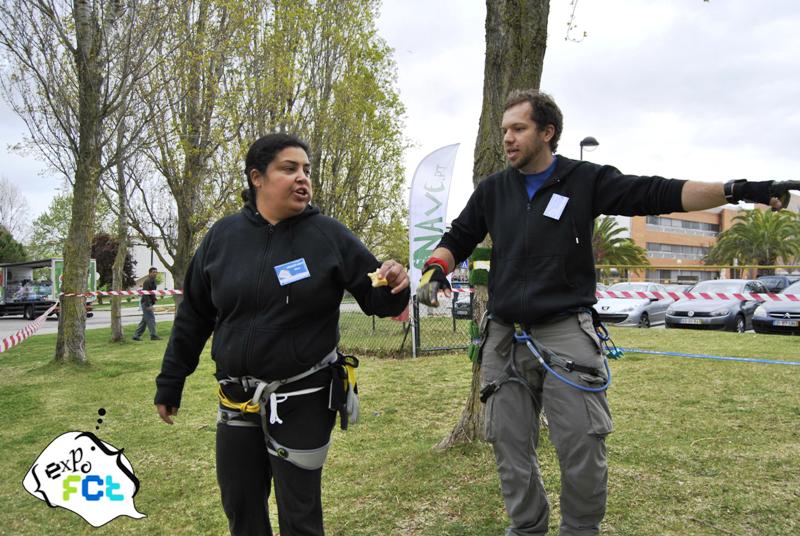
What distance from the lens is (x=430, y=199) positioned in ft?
33.0

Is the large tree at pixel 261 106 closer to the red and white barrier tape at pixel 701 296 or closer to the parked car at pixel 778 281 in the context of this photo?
the red and white barrier tape at pixel 701 296

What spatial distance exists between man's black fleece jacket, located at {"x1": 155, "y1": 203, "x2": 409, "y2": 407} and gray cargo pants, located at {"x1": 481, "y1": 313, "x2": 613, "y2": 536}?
0.64 metres

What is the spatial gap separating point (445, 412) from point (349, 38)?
520 inches

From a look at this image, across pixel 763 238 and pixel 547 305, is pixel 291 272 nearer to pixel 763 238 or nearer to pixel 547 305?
pixel 547 305

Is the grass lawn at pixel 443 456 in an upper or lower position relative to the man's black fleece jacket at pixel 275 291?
lower

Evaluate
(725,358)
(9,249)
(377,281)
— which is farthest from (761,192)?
(9,249)

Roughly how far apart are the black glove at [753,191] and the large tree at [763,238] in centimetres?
5743

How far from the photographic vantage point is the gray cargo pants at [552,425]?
8.17ft

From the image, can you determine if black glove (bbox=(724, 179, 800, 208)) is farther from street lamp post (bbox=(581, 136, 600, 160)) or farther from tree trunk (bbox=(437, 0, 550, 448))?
street lamp post (bbox=(581, 136, 600, 160))

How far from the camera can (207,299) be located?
2748mm

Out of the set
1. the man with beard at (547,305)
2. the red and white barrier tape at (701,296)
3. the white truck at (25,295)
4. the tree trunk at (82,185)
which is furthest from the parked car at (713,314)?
the white truck at (25,295)

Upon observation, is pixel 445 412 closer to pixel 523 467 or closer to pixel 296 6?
pixel 523 467

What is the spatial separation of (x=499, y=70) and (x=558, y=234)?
2244 mm

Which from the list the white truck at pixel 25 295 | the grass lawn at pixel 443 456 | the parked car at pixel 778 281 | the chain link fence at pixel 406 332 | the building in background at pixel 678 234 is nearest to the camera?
the grass lawn at pixel 443 456
